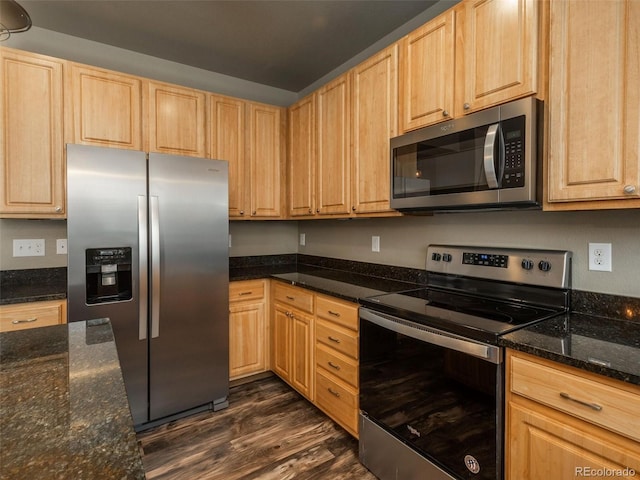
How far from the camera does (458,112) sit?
1.73 m

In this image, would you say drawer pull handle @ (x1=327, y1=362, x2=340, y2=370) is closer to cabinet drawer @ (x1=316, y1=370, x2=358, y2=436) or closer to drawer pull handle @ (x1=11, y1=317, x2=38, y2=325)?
cabinet drawer @ (x1=316, y1=370, x2=358, y2=436)

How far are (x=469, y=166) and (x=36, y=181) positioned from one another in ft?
8.60

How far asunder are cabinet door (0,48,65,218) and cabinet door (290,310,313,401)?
1.77m

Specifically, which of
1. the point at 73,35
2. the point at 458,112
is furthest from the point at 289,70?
the point at 458,112

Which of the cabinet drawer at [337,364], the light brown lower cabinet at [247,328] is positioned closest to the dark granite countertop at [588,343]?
the cabinet drawer at [337,364]

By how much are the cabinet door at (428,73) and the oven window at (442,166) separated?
14 cm

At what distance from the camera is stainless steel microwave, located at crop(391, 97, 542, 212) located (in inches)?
56.4

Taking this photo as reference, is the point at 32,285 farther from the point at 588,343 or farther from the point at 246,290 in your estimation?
the point at 588,343

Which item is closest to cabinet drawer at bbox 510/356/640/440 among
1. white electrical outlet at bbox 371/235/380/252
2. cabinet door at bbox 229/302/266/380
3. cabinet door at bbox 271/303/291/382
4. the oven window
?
the oven window

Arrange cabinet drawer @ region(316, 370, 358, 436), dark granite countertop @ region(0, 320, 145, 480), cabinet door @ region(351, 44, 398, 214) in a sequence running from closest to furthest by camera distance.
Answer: dark granite countertop @ region(0, 320, 145, 480) → cabinet drawer @ region(316, 370, 358, 436) → cabinet door @ region(351, 44, 398, 214)

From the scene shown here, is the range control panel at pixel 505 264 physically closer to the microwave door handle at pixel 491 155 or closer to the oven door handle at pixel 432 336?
the microwave door handle at pixel 491 155

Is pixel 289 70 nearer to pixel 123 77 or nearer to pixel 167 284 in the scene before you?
pixel 123 77

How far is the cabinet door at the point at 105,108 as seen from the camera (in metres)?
2.30

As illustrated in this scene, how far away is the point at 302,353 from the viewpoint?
2.48m
